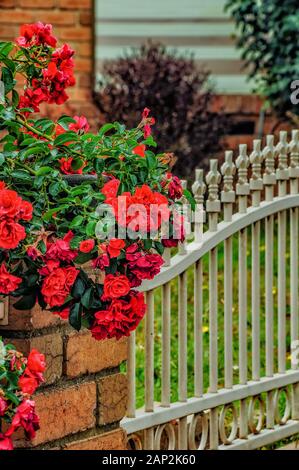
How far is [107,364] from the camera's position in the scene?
3918 millimetres

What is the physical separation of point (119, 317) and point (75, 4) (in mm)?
5959

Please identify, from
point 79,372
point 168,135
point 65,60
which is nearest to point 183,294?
point 79,372

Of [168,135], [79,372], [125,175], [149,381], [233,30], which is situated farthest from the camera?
[233,30]

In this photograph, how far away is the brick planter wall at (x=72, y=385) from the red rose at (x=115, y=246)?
1.35ft


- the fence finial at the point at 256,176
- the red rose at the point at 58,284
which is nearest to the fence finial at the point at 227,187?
the fence finial at the point at 256,176

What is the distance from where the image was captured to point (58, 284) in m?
3.28

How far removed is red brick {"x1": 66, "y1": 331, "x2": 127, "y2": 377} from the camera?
376cm

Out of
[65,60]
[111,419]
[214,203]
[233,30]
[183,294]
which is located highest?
[233,30]

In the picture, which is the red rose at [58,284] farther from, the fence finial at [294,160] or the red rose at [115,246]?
the fence finial at [294,160]

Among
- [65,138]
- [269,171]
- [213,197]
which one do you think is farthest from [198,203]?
[65,138]

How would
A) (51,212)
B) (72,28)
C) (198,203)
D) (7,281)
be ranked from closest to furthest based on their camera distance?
(7,281) < (51,212) < (198,203) < (72,28)

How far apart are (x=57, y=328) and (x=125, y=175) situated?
524 mm

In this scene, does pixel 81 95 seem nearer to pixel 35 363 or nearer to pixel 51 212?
pixel 51 212
